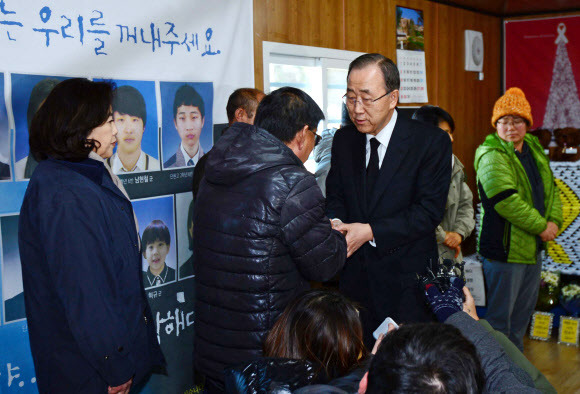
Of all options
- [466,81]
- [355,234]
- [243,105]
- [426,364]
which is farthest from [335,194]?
[466,81]

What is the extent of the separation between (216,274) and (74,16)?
128 cm

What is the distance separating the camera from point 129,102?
8.79 feet

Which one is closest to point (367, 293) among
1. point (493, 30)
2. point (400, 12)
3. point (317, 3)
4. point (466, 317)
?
point (466, 317)

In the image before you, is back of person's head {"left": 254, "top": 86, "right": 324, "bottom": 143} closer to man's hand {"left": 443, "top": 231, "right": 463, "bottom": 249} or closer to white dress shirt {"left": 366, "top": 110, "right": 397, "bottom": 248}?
white dress shirt {"left": 366, "top": 110, "right": 397, "bottom": 248}

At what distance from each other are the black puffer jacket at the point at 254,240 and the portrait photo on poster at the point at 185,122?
1049 millimetres

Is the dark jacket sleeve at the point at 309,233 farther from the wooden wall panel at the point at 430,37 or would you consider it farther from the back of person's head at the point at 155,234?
the wooden wall panel at the point at 430,37

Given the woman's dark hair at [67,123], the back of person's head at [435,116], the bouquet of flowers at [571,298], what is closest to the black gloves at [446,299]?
the woman's dark hair at [67,123]

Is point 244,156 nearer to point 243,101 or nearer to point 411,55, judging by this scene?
point 243,101

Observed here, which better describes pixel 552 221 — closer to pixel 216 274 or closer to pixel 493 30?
pixel 216 274

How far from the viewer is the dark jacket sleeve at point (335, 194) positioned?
234 cm

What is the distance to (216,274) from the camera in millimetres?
1886

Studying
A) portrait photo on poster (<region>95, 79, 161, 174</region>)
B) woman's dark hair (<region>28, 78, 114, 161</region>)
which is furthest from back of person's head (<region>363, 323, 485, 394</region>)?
portrait photo on poster (<region>95, 79, 161, 174</region>)

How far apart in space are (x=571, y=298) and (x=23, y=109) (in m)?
4.09

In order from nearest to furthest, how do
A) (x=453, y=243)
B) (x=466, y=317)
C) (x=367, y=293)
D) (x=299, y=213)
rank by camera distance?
(x=466, y=317) < (x=299, y=213) < (x=367, y=293) < (x=453, y=243)
